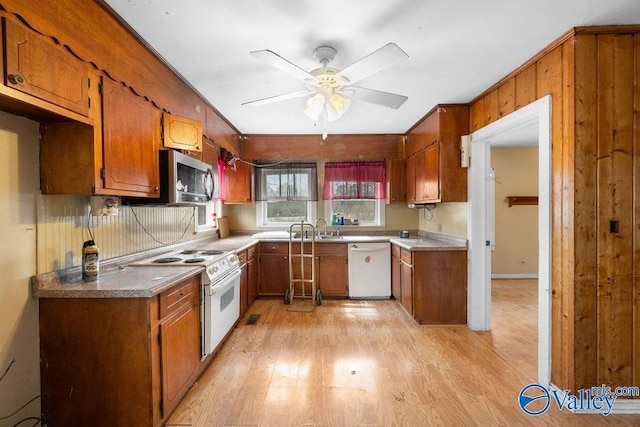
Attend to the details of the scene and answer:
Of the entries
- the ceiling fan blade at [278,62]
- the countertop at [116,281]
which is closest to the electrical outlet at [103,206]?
the countertop at [116,281]

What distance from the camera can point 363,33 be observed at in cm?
196

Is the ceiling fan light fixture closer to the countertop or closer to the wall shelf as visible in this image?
the countertop

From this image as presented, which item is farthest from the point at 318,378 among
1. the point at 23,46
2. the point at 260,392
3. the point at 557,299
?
the point at 23,46

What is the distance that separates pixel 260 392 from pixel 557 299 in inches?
87.6

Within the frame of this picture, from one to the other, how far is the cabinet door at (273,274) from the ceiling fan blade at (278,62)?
111 inches

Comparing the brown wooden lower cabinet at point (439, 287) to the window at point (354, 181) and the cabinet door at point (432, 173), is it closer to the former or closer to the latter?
the cabinet door at point (432, 173)

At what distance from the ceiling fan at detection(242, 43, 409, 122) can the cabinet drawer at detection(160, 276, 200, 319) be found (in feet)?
5.01

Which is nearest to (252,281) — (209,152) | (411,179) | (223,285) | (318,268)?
(318,268)

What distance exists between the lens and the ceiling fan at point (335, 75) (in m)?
1.75

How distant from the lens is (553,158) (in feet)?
6.89

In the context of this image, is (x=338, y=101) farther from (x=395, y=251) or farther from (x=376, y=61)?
(x=395, y=251)

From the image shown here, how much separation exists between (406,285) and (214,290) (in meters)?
2.31

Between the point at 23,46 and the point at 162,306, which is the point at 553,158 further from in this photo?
the point at 23,46

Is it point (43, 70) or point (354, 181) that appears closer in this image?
point (43, 70)
